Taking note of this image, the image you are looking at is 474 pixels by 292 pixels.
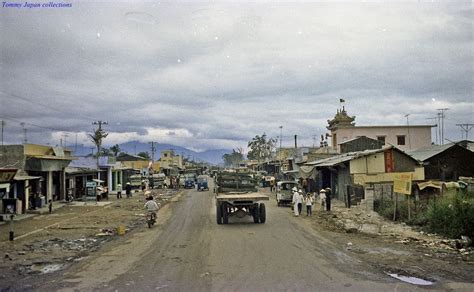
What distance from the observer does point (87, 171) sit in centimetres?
4503

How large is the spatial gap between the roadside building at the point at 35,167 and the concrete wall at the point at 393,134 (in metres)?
37.8

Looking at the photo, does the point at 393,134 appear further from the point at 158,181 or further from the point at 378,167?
the point at 158,181

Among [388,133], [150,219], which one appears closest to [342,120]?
[388,133]

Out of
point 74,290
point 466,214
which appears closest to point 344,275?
point 74,290

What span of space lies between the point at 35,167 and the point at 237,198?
714 inches

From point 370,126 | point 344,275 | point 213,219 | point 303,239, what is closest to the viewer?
point 344,275

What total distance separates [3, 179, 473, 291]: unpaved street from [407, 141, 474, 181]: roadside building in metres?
18.9

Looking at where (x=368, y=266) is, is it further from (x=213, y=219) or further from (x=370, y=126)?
(x=370, y=126)

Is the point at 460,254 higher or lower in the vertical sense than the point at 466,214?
lower

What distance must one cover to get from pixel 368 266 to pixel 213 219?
42.9 feet

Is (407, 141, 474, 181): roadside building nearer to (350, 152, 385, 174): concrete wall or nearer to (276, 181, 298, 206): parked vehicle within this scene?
(350, 152, 385, 174): concrete wall

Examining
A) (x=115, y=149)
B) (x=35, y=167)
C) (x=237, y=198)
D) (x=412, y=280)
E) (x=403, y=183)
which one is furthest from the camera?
(x=115, y=149)

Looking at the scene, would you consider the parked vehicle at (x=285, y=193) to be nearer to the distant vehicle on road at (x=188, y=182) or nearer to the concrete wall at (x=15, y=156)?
the concrete wall at (x=15, y=156)

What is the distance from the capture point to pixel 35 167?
3194 cm
